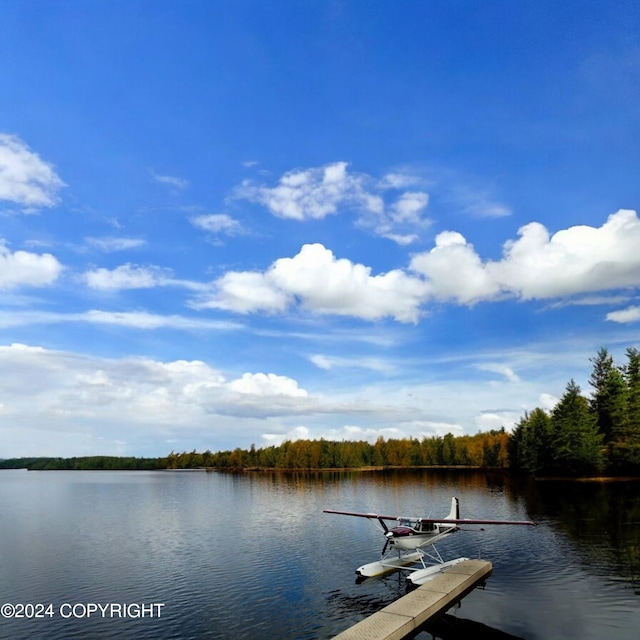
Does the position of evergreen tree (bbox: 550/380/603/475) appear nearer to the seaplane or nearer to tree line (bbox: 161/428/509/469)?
the seaplane

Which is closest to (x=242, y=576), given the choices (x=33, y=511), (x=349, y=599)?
(x=349, y=599)

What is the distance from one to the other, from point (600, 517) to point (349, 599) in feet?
95.7

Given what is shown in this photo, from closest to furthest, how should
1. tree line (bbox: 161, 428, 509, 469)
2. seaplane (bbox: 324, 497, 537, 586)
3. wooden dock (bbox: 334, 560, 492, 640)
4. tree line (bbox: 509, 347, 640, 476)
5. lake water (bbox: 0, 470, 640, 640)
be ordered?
wooden dock (bbox: 334, 560, 492, 640)
lake water (bbox: 0, 470, 640, 640)
seaplane (bbox: 324, 497, 537, 586)
tree line (bbox: 509, 347, 640, 476)
tree line (bbox: 161, 428, 509, 469)

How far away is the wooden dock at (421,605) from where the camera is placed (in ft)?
52.3

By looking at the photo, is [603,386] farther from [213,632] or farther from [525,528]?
[213,632]

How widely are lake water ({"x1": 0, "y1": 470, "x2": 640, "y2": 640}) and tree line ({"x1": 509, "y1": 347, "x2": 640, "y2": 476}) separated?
25.2 metres

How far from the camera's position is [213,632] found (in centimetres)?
1806

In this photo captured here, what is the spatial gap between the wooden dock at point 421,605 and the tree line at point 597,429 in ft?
186

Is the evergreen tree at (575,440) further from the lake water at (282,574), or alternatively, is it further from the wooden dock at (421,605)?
the wooden dock at (421,605)

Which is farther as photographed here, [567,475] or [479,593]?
[567,475]

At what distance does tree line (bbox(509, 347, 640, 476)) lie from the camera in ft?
240

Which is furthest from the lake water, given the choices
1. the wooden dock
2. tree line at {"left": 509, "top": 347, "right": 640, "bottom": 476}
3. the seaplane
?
tree line at {"left": 509, "top": 347, "right": 640, "bottom": 476}

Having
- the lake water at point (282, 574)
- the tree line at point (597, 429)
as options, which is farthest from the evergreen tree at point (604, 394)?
the lake water at point (282, 574)

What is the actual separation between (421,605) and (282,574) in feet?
33.8
